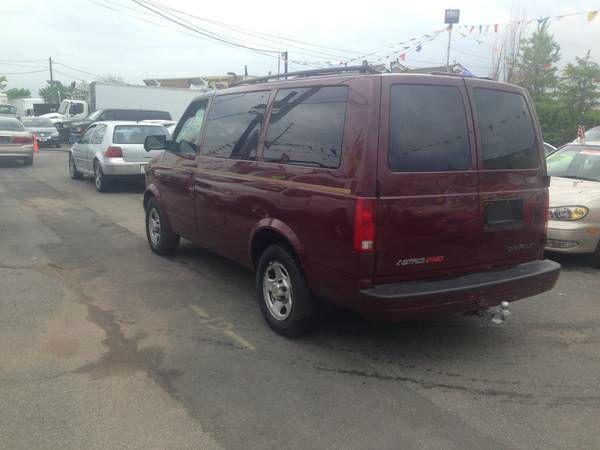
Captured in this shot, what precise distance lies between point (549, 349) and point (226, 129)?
11.1 feet

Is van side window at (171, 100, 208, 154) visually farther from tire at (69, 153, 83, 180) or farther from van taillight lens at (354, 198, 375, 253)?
tire at (69, 153, 83, 180)

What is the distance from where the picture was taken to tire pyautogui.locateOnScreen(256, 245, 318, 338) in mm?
4215

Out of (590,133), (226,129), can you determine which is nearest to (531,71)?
(590,133)

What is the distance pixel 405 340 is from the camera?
4.47 meters

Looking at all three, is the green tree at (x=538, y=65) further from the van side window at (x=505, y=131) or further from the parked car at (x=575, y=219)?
the van side window at (x=505, y=131)

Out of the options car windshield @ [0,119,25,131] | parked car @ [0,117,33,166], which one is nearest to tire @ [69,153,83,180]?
parked car @ [0,117,33,166]

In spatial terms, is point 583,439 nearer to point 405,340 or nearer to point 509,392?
point 509,392

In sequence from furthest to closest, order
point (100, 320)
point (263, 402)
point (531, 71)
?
point (531, 71) < point (100, 320) < point (263, 402)

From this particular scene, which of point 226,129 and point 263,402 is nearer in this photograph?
point 263,402

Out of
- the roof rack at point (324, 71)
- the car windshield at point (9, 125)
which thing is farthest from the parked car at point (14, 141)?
the roof rack at point (324, 71)

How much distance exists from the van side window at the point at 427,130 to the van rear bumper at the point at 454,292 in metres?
0.79

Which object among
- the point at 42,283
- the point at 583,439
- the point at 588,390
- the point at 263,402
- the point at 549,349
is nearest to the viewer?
the point at 583,439

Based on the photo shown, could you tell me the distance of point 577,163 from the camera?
7.82 m

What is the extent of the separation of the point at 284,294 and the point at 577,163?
17.9 ft
